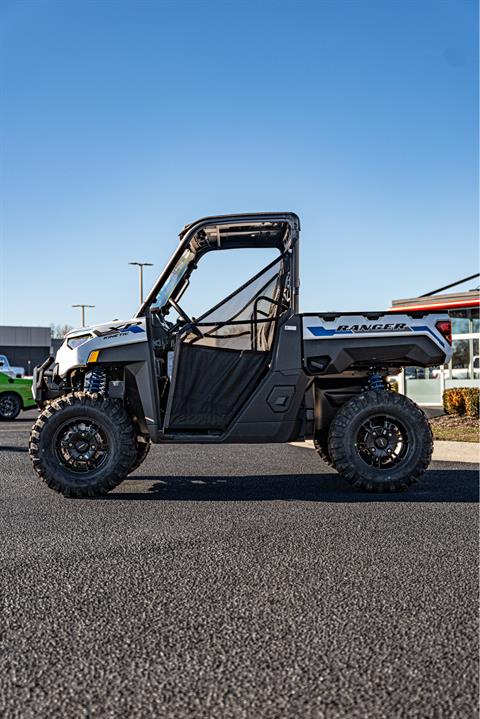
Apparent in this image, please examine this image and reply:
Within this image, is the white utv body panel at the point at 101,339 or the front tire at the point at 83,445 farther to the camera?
the white utv body panel at the point at 101,339

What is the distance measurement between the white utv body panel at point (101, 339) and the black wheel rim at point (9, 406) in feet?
44.1

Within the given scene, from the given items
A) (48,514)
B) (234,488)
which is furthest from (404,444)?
(48,514)

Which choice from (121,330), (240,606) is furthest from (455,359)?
(240,606)

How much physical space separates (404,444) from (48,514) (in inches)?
144

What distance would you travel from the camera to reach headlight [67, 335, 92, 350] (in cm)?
797

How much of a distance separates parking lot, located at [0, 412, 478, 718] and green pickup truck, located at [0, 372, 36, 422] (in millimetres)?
14103

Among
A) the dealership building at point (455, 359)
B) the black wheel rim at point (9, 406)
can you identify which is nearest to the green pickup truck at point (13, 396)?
the black wheel rim at point (9, 406)

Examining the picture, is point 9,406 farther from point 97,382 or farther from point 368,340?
point 368,340

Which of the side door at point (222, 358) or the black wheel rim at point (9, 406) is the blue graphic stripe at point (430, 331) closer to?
the side door at point (222, 358)

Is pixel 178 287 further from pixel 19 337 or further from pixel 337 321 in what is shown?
pixel 19 337

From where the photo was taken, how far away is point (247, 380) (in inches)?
314

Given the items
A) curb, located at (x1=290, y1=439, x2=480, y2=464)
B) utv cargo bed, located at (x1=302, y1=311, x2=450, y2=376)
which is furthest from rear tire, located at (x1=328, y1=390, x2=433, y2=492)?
curb, located at (x1=290, y1=439, x2=480, y2=464)

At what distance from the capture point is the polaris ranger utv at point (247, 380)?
7695 millimetres

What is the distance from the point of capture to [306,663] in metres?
3.10
